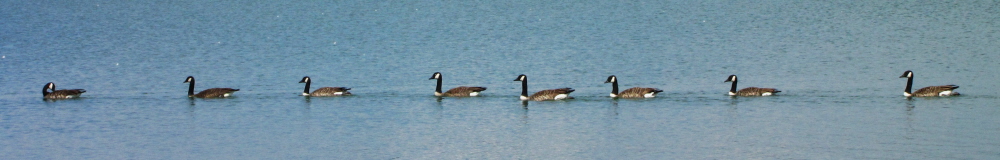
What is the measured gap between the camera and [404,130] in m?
24.4

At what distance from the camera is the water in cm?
2198

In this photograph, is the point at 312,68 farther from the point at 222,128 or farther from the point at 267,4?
the point at 267,4

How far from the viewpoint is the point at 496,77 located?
3931cm

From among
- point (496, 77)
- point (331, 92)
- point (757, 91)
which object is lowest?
point (331, 92)

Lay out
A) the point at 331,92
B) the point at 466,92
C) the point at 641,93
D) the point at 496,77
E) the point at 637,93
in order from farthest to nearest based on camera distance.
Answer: the point at 496,77, the point at 331,92, the point at 466,92, the point at 637,93, the point at 641,93

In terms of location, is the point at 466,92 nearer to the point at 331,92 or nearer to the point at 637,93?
the point at 331,92

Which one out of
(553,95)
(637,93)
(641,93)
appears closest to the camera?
(553,95)

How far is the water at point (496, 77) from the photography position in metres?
22.0

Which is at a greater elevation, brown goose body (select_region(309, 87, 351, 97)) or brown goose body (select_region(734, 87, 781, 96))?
brown goose body (select_region(734, 87, 781, 96))

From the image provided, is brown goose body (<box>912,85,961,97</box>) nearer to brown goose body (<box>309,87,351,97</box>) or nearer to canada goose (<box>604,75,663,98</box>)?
canada goose (<box>604,75,663,98</box>)

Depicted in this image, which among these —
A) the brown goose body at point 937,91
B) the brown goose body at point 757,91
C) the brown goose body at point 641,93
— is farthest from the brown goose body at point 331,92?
the brown goose body at point 937,91

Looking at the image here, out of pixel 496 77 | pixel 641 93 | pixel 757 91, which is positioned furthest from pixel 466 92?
pixel 496 77

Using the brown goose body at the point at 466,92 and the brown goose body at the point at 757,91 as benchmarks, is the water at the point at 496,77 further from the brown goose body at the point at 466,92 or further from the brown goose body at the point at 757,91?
the brown goose body at the point at 466,92

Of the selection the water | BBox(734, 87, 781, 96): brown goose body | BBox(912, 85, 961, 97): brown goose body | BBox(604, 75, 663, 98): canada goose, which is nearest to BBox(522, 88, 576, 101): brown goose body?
the water
